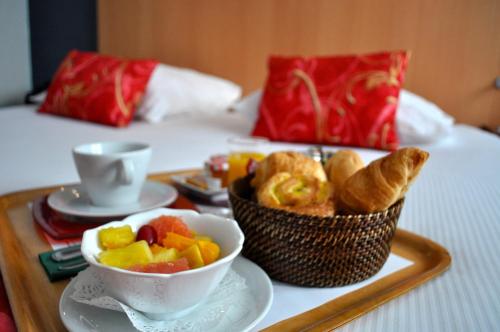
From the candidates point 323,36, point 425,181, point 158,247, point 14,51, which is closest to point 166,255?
point 158,247

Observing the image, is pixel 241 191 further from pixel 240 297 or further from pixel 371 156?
pixel 371 156

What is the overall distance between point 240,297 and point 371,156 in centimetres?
98

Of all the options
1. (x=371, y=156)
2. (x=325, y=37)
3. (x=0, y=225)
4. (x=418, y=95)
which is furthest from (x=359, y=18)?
(x=0, y=225)

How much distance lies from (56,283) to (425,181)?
2.82ft

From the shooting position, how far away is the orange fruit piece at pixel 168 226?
1.56ft

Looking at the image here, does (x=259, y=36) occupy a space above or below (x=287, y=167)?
above

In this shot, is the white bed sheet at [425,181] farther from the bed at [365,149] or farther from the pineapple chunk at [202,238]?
the pineapple chunk at [202,238]

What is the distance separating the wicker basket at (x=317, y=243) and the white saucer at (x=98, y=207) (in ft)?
0.79

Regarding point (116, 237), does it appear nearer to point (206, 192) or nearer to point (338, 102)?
point (206, 192)

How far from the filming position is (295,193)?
1.81 feet

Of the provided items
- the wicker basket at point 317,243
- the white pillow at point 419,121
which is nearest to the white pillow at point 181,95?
the white pillow at point 419,121

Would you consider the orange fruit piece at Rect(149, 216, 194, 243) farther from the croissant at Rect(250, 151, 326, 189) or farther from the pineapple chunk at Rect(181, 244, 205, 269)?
the croissant at Rect(250, 151, 326, 189)

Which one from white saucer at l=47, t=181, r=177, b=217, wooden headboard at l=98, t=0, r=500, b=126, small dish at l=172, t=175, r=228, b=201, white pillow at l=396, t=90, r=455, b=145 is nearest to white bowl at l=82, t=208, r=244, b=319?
white saucer at l=47, t=181, r=177, b=217

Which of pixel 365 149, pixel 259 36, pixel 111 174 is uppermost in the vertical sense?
pixel 259 36
